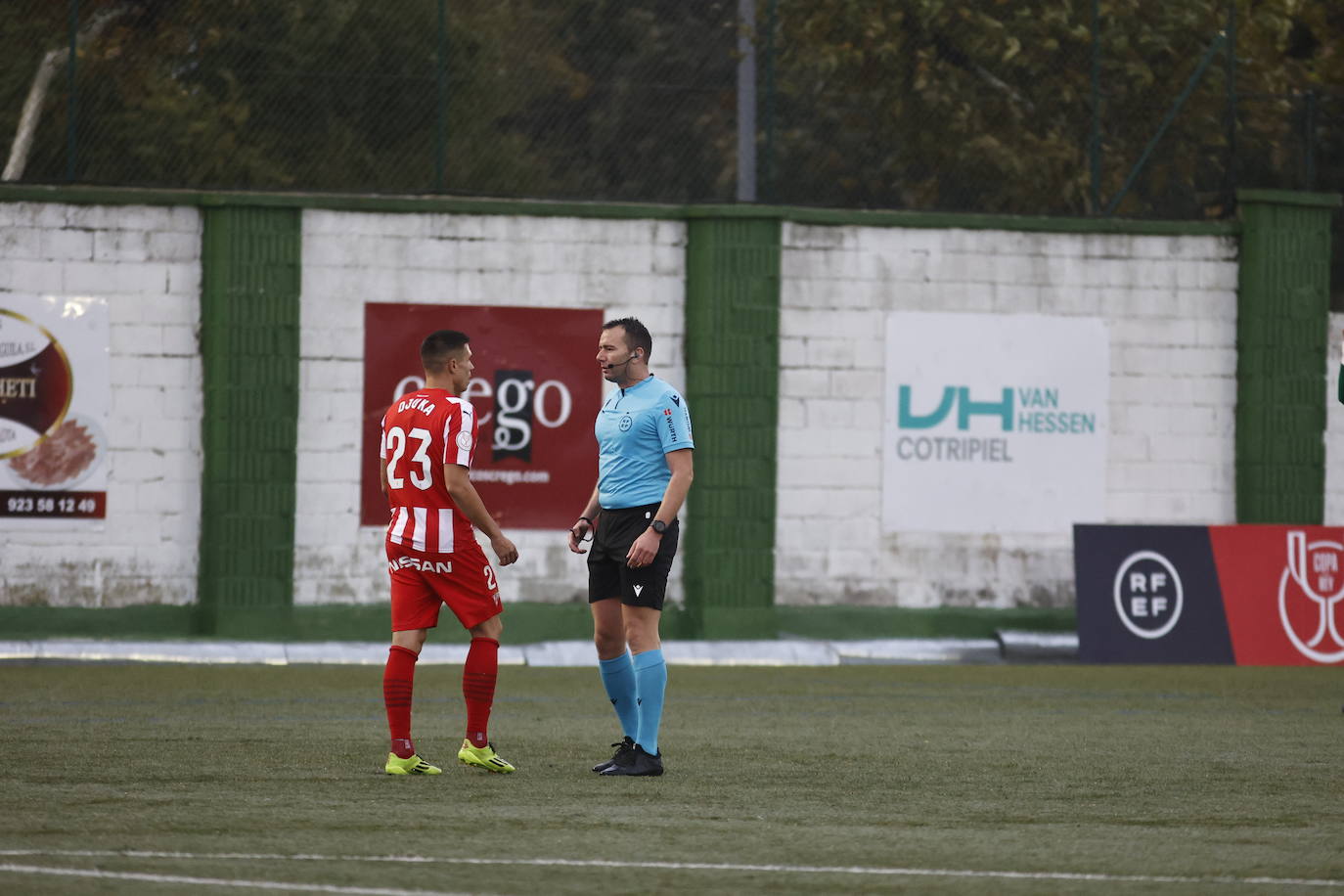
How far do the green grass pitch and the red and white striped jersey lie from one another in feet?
3.40

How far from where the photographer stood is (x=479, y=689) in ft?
28.4

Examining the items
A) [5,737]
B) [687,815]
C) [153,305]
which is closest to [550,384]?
[153,305]

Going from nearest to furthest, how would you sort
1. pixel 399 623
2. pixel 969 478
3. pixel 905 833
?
pixel 905 833 < pixel 399 623 < pixel 969 478

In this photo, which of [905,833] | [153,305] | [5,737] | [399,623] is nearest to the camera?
[905,833]

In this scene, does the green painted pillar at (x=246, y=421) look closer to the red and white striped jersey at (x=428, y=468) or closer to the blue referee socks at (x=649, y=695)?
the red and white striped jersey at (x=428, y=468)

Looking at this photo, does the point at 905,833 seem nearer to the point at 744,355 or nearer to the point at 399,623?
the point at 399,623

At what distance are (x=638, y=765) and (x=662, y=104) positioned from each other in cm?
972

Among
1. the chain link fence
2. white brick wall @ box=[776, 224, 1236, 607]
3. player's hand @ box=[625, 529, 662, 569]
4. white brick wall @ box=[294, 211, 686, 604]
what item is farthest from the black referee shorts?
the chain link fence

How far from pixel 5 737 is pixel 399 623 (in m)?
2.51

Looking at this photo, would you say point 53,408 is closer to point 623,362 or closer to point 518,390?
point 518,390

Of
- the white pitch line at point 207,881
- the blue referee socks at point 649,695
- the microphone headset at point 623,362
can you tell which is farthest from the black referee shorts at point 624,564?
the white pitch line at point 207,881

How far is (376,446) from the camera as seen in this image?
16.6 m

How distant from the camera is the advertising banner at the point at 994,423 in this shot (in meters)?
17.3

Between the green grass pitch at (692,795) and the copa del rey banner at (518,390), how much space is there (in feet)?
10.7
